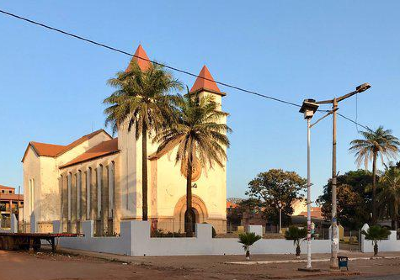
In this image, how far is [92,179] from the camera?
5991cm

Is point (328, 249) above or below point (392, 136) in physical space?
below

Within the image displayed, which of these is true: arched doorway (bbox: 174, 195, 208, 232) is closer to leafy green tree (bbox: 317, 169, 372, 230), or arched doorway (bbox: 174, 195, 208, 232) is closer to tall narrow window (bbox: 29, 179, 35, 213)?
tall narrow window (bbox: 29, 179, 35, 213)

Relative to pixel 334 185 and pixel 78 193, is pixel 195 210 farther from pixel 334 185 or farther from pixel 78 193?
pixel 334 185

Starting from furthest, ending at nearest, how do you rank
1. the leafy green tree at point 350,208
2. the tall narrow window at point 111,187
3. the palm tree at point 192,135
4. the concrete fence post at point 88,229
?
the leafy green tree at point 350,208, the tall narrow window at point 111,187, the palm tree at point 192,135, the concrete fence post at point 88,229

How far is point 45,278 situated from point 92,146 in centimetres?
5358

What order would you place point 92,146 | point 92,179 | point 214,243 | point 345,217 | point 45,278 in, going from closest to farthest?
point 45,278 < point 214,243 < point 92,179 < point 92,146 < point 345,217

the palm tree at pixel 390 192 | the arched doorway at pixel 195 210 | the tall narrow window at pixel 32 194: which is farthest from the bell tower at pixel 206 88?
the tall narrow window at pixel 32 194

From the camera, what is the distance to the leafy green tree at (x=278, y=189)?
86500 mm

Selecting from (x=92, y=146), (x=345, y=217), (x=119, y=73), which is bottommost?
(x=345, y=217)

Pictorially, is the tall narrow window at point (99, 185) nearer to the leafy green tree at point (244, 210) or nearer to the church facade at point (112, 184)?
the church facade at point (112, 184)

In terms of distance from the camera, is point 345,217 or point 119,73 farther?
point 345,217

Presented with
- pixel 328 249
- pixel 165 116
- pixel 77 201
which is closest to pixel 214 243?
pixel 165 116

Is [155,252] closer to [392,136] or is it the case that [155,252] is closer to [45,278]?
[45,278]

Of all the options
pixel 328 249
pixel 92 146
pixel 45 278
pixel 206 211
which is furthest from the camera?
pixel 92 146
